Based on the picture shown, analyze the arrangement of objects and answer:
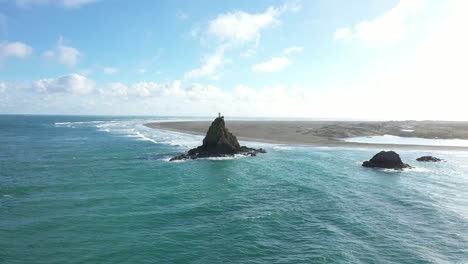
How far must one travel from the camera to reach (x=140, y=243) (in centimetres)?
2036

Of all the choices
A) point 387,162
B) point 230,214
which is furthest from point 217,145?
point 230,214

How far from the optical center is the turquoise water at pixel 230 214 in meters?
19.2

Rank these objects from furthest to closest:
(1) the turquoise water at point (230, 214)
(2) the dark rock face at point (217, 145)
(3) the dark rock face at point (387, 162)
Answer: (2) the dark rock face at point (217, 145)
(3) the dark rock face at point (387, 162)
(1) the turquoise water at point (230, 214)

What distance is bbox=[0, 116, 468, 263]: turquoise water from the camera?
62.9 ft

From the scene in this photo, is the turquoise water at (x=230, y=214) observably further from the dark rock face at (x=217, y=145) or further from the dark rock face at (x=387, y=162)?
the dark rock face at (x=217, y=145)

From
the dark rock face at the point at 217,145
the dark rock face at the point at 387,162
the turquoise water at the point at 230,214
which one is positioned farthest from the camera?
the dark rock face at the point at 217,145

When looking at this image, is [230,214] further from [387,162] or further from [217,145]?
[387,162]

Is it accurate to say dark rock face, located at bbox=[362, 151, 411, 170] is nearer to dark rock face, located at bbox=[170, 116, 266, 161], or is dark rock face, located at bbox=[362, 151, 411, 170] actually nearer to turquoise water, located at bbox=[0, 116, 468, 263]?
turquoise water, located at bbox=[0, 116, 468, 263]

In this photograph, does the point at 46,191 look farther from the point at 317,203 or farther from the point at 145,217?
the point at 317,203

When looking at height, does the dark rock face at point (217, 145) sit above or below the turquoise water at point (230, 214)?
above

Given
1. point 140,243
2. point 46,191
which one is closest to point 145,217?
point 140,243

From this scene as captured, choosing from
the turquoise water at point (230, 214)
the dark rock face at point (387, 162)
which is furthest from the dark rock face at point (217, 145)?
the dark rock face at point (387, 162)

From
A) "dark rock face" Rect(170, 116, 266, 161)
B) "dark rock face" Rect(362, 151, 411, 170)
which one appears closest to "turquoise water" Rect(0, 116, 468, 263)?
"dark rock face" Rect(362, 151, 411, 170)

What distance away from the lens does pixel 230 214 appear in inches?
1037
